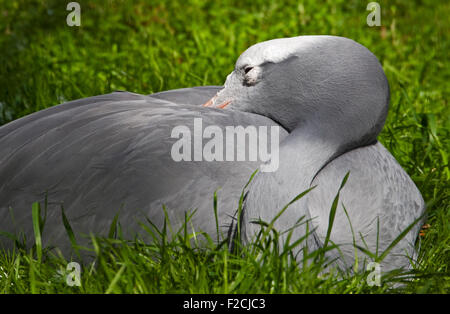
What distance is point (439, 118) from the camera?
409 cm

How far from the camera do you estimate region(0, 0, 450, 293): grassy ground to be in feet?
6.92

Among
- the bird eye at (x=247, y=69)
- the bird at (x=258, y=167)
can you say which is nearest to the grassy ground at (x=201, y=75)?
the bird at (x=258, y=167)

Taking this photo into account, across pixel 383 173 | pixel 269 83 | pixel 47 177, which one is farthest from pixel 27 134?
pixel 383 173

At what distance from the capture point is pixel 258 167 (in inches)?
92.3

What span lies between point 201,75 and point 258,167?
7.02 feet

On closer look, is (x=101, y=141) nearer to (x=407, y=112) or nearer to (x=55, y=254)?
(x=55, y=254)

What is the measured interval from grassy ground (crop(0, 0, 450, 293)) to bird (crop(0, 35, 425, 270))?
113mm

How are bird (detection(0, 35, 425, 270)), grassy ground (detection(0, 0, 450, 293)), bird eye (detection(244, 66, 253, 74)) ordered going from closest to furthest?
1. grassy ground (detection(0, 0, 450, 293))
2. bird (detection(0, 35, 425, 270))
3. bird eye (detection(244, 66, 253, 74))

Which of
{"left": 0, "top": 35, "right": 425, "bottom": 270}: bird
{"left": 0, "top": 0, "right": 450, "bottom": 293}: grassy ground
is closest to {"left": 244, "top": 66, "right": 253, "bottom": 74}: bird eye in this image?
{"left": 0, "top": 35, "right": 425, "bottom": 270}: bird

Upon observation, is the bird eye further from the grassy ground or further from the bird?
the grassy ground

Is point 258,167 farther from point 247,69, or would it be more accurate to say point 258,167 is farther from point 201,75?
point 201,75

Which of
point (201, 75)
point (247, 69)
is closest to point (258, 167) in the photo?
point (247, 69)

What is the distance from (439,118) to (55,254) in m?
2.62
